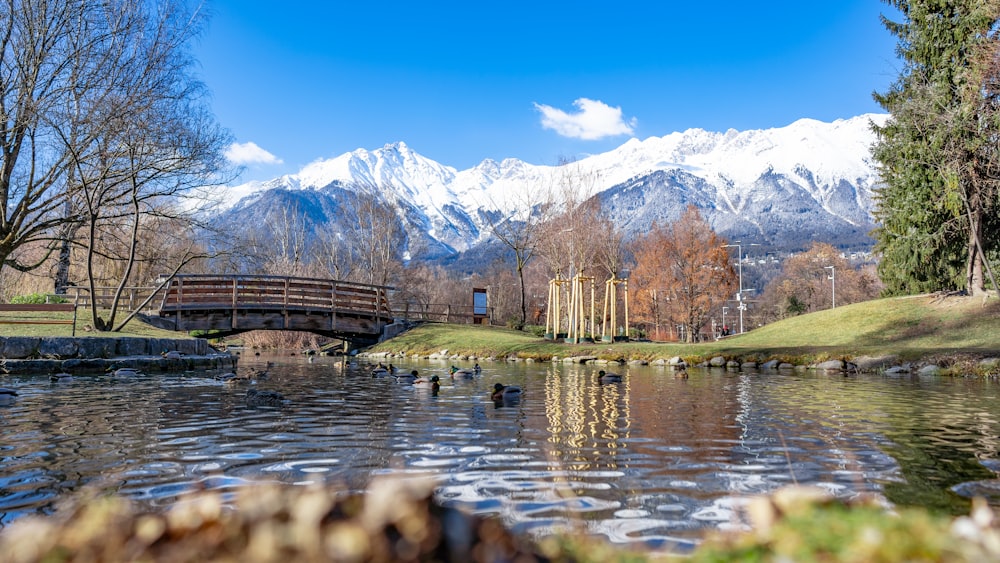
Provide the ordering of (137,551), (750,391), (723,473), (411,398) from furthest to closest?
(750,391), (411,398), (723,473), (137,551)

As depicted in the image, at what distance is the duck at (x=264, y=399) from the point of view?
10688mm

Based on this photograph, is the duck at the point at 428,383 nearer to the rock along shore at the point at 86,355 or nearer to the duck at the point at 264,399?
the duck at the point at 264,399

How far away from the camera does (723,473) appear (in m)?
5.56

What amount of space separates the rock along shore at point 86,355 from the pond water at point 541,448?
3378 millimetres

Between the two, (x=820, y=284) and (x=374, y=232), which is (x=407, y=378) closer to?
(x=374, y=232)

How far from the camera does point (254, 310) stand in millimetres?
33000

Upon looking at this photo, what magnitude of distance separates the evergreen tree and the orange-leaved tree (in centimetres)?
1035

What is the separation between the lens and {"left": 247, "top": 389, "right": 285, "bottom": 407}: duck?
10688 mm

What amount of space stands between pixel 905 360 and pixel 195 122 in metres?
23.8

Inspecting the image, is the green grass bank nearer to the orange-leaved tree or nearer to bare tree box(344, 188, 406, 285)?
the orange-leaved tree

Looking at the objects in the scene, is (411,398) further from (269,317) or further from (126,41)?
(269,317)

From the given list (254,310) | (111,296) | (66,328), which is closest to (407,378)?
(66,328)

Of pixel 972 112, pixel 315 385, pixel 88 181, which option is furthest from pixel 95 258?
pixel 972 112

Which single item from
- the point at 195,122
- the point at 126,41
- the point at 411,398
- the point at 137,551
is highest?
the point at 126,41
